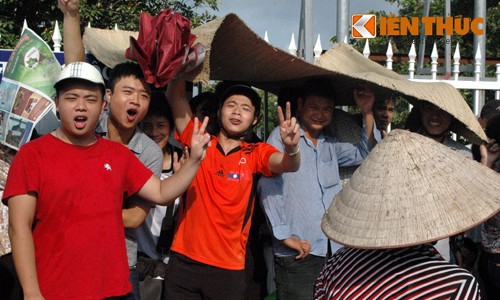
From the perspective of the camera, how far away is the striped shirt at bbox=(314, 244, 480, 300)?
2.04 m

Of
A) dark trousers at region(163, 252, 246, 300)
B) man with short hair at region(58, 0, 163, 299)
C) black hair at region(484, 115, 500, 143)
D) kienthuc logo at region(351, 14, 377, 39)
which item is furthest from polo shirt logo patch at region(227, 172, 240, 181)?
kienthuc logo at region(351, 14, 377, 39)

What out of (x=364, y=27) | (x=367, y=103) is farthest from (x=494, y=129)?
(x=364, y=27)

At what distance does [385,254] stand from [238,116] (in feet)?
4.79

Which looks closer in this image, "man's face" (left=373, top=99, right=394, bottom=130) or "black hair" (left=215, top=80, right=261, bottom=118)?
"black hair" (left=215, top=80, right=261, bottom=118)

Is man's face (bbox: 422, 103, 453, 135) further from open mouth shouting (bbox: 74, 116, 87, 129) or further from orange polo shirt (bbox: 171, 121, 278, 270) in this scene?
open mouth shouting (bbox: 74, 116, 87, 129)

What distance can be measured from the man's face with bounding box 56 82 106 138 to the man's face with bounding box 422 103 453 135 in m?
2.01

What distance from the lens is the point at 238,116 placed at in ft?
11.5

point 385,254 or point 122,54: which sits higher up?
point 122,54

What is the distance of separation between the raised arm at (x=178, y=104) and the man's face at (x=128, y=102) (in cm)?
25

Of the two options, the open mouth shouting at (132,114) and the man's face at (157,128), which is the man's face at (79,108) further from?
the man's face at (157,128)

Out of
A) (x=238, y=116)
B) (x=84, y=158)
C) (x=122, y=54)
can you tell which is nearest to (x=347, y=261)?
(x=84, y=158)

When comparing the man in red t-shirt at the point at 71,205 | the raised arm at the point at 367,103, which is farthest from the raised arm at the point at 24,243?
the raised arm at the point at 367,103

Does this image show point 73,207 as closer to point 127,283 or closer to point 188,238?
point 127,283

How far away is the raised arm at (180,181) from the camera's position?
112 inches
